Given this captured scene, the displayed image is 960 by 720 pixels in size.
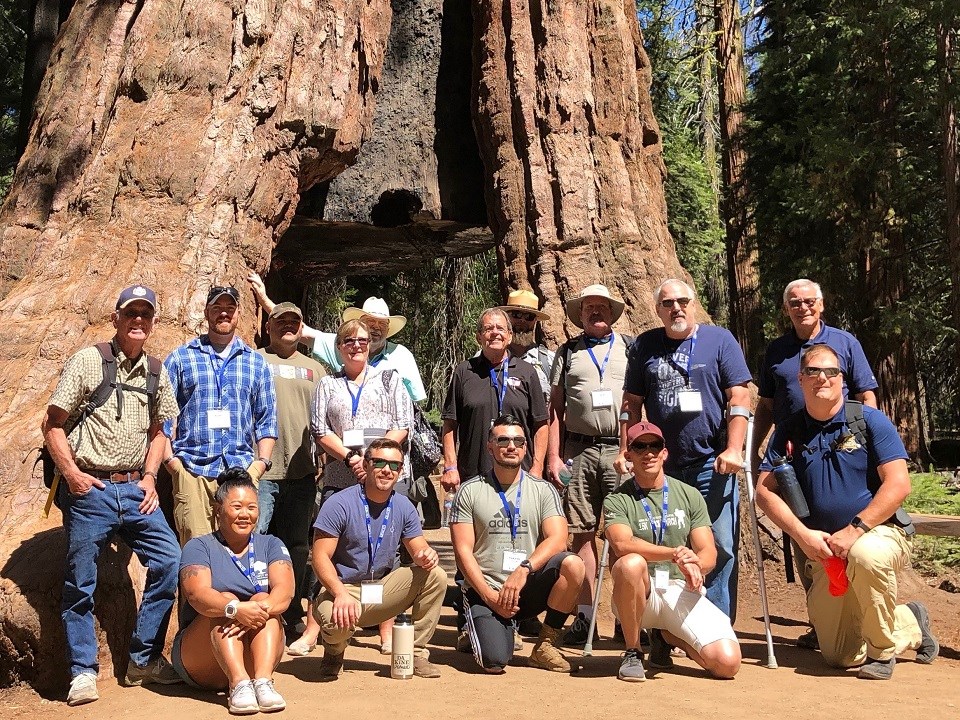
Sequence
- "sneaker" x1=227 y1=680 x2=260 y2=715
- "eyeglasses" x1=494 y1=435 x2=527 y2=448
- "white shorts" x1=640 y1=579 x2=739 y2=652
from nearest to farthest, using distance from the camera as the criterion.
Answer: "sneaker" x1=227 y1=680 x2=260 y2=715, "white shorts" x1=640 y1=579 x2=739 y2=652, "eyeglasses" x1=494 y1=435 x2=527 y2=448

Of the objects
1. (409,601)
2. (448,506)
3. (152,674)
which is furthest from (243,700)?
(448,506)

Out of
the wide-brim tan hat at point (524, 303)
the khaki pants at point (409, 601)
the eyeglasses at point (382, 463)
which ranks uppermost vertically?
the wide-brim tan hat at point (524, 303)

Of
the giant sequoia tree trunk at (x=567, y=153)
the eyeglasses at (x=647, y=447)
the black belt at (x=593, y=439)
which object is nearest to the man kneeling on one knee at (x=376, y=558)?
the eyeglasses at (x=647, y=447)

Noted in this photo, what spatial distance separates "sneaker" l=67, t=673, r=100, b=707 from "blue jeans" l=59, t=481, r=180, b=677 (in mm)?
Result: 50

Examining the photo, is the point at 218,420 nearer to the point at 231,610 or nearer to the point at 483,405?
the point at 231,610

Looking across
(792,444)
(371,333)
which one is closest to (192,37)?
(371,333)

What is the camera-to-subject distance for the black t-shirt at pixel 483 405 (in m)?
6.29

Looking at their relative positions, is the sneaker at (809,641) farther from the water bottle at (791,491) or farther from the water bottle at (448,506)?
the water bottle at (448,506)

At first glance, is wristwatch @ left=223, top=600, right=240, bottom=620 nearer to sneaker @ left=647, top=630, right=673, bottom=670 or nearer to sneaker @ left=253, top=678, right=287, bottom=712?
sneaker @ left=253, top=678, right=287, bottom=712

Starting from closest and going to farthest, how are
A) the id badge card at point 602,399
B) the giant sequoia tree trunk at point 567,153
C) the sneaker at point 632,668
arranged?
the sneaker at point 632,668 < the id badge card at point 602,399 < the giant sequoia tree trunk at point 567,153

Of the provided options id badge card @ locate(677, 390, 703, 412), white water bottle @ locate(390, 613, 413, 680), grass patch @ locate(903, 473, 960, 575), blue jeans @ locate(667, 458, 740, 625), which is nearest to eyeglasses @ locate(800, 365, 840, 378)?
id badge card @ locate(677, 390, 703, 412)

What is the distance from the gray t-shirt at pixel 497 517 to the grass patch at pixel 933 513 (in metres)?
4.76

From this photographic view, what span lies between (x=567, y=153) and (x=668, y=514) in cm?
478

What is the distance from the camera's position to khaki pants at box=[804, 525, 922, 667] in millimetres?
5152
